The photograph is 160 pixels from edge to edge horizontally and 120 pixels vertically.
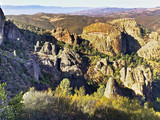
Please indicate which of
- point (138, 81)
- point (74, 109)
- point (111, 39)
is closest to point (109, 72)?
point (138, 81)

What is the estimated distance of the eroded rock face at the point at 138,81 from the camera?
51750 mm

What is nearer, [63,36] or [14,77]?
[14,77]

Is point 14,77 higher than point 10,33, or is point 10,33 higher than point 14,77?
point 10,33

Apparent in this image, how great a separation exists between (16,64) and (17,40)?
32.8 meters

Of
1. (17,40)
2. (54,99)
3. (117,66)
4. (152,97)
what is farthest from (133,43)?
(54,99)

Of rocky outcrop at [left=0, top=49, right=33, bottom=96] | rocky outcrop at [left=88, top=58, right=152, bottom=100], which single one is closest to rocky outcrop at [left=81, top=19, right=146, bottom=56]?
rocky outcrop at [left=88, top=58, right=152, bottom=100]

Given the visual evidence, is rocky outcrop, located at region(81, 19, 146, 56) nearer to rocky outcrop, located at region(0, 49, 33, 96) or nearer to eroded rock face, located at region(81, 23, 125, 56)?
eroded rock face, located at region(81, 23, 125, 56)

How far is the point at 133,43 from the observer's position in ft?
335

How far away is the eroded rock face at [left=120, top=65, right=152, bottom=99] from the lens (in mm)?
51750

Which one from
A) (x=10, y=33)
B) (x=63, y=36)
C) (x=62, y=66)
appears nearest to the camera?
(x=62, y=66)

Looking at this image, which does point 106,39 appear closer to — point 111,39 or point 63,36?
point 111,39

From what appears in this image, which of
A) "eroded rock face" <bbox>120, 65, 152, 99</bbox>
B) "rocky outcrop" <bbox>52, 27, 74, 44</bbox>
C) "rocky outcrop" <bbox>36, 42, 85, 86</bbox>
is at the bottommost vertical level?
"eroded rock face" <bbox>120, 65, 152, 99</bbox>

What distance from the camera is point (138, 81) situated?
54.0m

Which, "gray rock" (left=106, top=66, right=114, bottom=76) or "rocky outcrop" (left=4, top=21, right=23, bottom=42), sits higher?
"rocky outcrop" (left=4, top=21, right=23, bottom=42)
